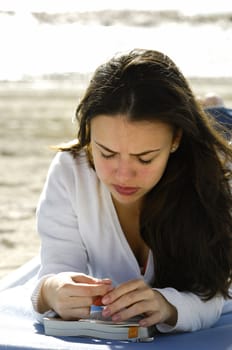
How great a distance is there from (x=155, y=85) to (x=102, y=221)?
0.38 m

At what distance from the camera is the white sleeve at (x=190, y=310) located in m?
1.89

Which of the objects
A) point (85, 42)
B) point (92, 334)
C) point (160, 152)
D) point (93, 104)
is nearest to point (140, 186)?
point (160, 152)

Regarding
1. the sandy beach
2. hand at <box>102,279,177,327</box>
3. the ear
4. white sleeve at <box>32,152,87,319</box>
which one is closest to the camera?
hand at <box>102,279,177,327</box>

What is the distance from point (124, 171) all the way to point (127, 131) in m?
0.08

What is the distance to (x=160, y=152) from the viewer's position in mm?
1861

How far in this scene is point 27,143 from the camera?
6.87 metres

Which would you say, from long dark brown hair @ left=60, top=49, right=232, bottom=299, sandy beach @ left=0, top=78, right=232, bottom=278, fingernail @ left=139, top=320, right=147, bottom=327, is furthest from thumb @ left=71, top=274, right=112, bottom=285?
sandy beach @ left=0, top=78, right=232, bottom=278

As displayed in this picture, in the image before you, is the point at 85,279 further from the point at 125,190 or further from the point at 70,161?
the point at 70,161

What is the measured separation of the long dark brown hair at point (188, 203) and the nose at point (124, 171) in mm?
132

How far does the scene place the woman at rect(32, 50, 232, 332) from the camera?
1.82m

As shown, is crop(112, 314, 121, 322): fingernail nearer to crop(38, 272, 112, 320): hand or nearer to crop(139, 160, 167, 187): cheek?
crop(38, 272, 112, 320): hand

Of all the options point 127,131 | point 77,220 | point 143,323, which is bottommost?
point 143,323

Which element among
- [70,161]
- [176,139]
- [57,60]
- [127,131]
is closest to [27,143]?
[57,60]

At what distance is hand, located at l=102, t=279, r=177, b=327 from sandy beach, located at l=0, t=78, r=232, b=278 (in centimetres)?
188
